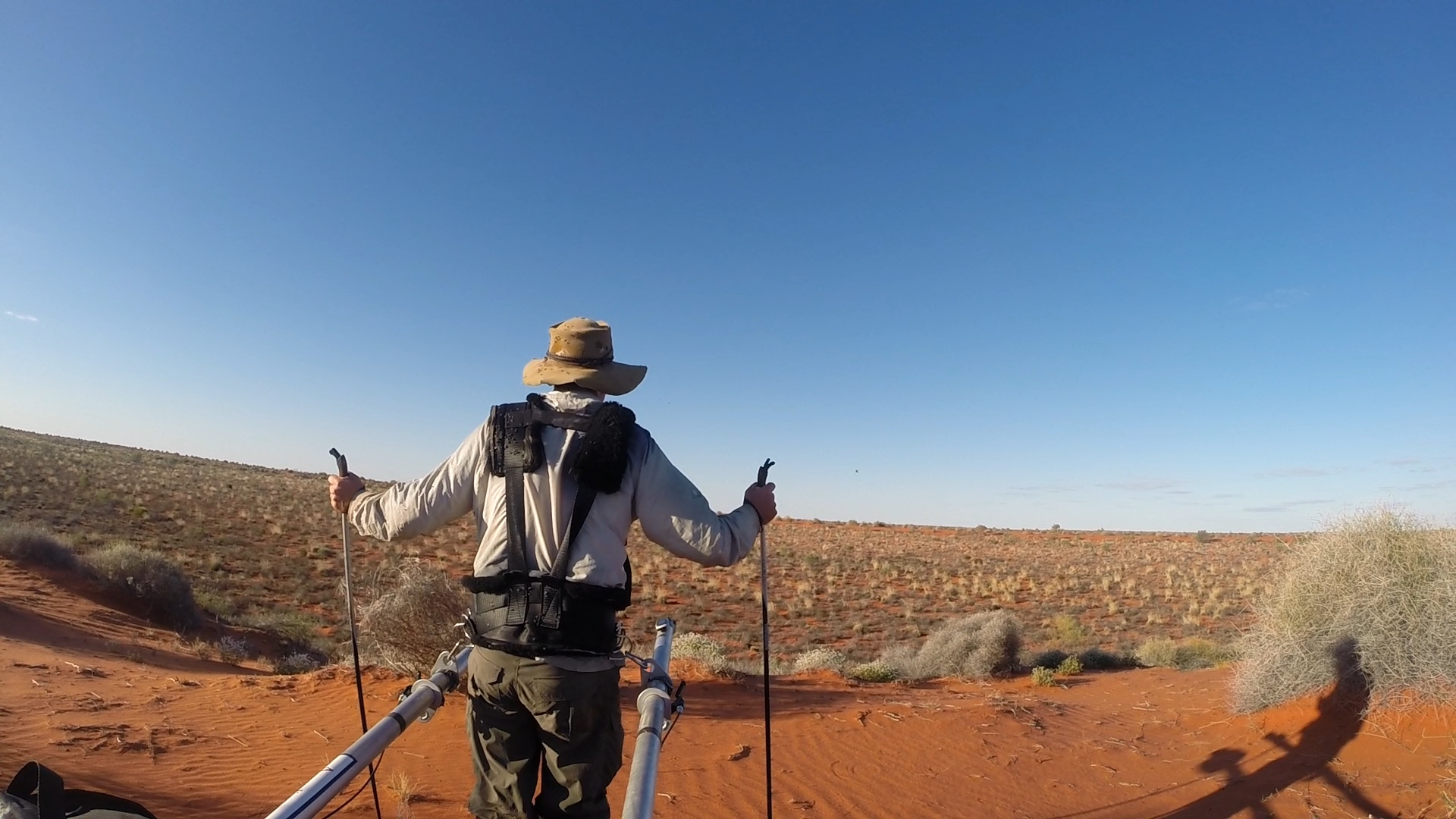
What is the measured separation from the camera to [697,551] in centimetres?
258

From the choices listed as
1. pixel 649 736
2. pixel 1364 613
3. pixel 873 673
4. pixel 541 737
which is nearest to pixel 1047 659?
pixel 873 673

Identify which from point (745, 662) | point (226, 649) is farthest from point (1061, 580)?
point (226, 649)

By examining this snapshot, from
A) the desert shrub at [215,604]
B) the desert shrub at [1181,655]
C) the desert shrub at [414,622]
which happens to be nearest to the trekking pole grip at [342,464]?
the desert shrub at [414,622]

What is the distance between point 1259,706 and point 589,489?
8.54m

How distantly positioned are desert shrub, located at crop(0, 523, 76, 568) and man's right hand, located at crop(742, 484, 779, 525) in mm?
17277

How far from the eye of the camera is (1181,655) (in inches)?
511

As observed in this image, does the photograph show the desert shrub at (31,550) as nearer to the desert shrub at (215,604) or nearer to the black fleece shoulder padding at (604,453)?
the desert shrub at (215,604)

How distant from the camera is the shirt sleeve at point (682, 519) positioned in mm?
2594

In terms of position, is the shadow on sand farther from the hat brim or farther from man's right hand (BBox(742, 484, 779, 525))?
the hat brim

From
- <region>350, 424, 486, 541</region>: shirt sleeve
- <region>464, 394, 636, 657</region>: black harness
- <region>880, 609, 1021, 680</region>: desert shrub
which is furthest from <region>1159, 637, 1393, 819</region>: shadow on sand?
<region>350, 424, 486, 541</region>: shirt sleeve

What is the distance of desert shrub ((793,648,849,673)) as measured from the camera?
11.4 metres

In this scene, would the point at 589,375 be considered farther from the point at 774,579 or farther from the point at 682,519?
the point at 774,579

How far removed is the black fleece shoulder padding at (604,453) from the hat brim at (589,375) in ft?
0.89

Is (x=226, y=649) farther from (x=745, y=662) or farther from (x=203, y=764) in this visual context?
(x=745, y=662)
